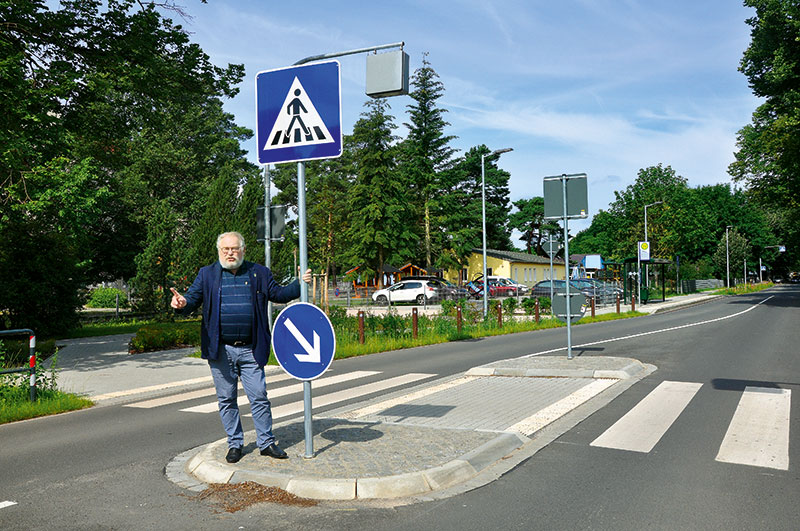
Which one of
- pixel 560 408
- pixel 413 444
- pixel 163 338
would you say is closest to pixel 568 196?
pixel 560 408

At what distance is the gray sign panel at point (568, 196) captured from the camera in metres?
11.2

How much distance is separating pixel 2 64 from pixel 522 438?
37.5 ft

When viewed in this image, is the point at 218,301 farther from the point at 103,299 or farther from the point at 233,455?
the point at 103,299

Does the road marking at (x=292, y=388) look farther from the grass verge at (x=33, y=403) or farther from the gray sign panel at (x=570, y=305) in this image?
the gray sign panel at (x=570, y=305)

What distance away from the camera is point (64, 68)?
14039 mm

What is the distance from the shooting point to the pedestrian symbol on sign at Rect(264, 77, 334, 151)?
5223 millimetres

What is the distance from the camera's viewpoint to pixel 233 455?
200 inches

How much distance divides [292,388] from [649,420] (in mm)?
5413

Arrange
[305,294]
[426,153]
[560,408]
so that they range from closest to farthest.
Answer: [305,294]
[560,408]
[426,153]

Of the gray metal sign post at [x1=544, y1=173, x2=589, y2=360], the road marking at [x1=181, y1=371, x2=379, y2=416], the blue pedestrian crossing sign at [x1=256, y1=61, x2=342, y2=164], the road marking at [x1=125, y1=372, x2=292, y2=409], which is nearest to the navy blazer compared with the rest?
the blue pedestrian crossing sign at [x1=256, y1=61, x2=342, y2=164]

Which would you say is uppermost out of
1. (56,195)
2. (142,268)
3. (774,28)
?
(774,28)

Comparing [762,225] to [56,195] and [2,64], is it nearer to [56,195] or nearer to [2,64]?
[56,195]

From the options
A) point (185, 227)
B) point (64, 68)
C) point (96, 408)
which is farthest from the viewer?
point (185, 227)

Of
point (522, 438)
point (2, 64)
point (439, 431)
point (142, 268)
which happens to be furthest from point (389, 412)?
point (142, 268)
